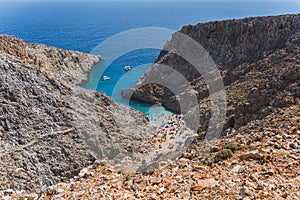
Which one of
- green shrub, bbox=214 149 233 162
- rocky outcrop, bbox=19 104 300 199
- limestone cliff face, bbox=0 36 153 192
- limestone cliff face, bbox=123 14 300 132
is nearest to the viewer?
rocky outcrop, bbox=19 104 300 199

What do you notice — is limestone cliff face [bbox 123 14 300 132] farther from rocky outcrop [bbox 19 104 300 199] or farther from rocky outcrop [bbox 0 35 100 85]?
rocky outcrop [bbox 0 35 100 85]

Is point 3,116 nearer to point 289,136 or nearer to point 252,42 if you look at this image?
point 289,136

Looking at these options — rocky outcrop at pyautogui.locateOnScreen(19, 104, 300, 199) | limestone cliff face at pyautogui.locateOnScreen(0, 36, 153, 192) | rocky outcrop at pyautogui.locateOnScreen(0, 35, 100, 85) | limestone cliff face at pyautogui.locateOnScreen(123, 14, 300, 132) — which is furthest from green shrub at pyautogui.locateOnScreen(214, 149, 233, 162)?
rocky outcrop at pyautogui.locateOnScreen(0, 35, 100, 85)

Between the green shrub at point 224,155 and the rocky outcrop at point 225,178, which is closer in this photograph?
the rocky outcrop at point 225,178

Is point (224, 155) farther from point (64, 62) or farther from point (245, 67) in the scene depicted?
point (64, 62)

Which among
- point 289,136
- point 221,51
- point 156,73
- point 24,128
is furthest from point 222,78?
point 24,128

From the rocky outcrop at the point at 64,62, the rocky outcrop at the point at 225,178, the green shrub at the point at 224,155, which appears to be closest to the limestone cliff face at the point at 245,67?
the rocky outcrop at the point at 225,178

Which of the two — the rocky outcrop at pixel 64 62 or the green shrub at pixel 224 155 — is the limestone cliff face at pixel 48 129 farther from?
the rocky outcrop at pixel 64 62
